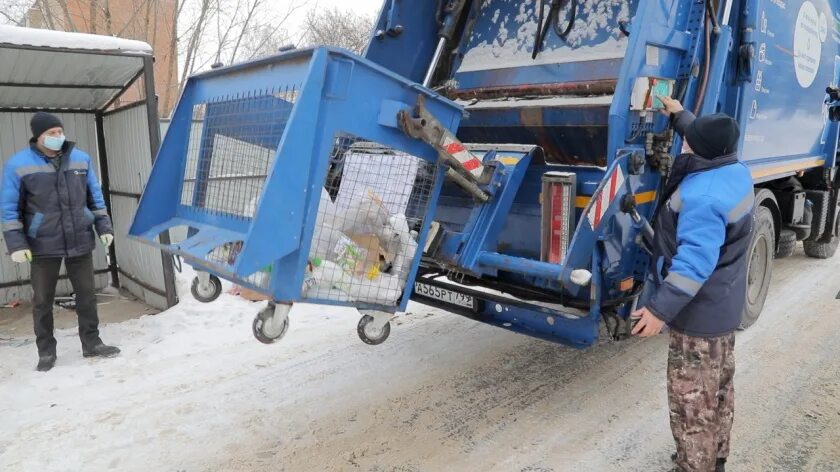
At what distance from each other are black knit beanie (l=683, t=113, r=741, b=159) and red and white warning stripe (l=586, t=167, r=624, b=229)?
0.52 m

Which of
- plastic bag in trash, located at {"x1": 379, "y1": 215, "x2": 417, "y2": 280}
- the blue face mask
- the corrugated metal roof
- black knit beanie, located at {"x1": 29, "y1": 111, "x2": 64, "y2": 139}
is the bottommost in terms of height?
plastic bag in trash, located at {"x1": 379, "y1": 215, "x2": 417, "y2": 280}

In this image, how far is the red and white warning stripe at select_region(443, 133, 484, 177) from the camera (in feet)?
8.93

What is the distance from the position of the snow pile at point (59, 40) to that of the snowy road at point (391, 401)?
6.89 feet

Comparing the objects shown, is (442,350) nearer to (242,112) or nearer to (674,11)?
(242,112)

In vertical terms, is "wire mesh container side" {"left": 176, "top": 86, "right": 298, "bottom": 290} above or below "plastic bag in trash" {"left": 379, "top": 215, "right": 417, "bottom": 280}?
above

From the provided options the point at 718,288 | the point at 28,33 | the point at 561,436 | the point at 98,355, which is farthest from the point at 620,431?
the point at 28,33

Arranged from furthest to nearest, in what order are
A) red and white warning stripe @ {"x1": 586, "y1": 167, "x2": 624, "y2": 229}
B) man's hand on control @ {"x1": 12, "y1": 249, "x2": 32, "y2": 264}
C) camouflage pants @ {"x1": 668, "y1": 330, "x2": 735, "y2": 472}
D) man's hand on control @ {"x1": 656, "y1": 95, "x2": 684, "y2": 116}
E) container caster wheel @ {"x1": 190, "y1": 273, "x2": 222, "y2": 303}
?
man's hand on control @ {"x1": 12, "y1": 249, "x2": 32, "y2": 264} → man's hand on control @ {"x1": 656, "y1": 95, "x2": 684, "y2": 116} → container caster wheel @ {"x1": 190, "y1": 273, "x2": 222, "y2": 303} → red and white warning stripe @ {"x1": 586, "y1": 167, "x2": 624, "y2": 229} → camouflage pants @ {"x1": 668, "y1": 330, "x2": 735, "y2": 472}

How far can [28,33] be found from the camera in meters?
4.15

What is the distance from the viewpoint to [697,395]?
8.17 feet

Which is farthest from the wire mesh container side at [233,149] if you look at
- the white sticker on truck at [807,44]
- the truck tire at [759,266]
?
the white sticker on truck at [807,44]

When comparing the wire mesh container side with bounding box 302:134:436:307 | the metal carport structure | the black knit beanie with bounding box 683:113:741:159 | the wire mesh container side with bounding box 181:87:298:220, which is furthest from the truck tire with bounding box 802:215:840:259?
the metal carport structure

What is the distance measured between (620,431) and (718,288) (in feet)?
3.38

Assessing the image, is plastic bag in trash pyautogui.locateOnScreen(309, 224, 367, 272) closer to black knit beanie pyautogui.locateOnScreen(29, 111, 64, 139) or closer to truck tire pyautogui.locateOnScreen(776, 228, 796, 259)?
black knit beanie pyautogui.locateOnScreen(29, 111, 64, 139)

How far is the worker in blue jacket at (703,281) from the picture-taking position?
225cm
